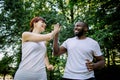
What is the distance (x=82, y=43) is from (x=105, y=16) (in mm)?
9754

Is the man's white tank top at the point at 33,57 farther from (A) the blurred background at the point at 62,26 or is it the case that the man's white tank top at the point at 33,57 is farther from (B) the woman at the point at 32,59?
(A) the blurred background at the point at 62,26

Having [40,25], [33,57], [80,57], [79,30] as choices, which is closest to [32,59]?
[33,57]

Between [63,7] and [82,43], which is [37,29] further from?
[63,7]

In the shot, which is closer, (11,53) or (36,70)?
(36,70)

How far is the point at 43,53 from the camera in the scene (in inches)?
150

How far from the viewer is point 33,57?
3.73m

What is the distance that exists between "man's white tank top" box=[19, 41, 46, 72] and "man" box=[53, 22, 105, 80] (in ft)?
1.49

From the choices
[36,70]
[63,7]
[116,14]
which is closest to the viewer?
[36,70]

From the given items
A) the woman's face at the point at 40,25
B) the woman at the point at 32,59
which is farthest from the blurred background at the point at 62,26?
the woman at the point at 32,59

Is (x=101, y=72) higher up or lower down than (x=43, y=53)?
lower down

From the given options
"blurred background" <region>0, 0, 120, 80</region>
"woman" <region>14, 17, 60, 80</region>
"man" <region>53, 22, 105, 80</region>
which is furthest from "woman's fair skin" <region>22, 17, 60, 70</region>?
"blurred background" <region>0, 0, 120, 80</region>

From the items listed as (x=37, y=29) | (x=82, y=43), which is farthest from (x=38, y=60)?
(x=82, y=43)

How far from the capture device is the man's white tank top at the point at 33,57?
12.2 ft

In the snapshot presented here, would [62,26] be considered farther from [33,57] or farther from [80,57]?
[33,57]
